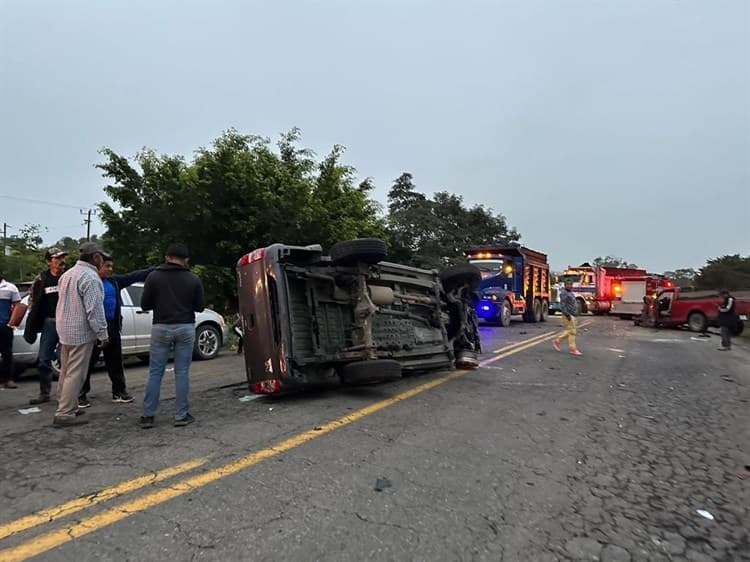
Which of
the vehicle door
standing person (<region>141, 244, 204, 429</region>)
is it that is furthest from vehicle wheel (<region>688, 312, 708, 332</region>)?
standing person (<region>141, 244, 204, 429</region>)

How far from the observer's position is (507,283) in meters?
17.9

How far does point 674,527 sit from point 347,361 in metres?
3.55

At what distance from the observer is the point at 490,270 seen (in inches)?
706

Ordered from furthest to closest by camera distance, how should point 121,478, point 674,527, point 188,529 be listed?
point 121,478 < point 674,527 < point 188,529

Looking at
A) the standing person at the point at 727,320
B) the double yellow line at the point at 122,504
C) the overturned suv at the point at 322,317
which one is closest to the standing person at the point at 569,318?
the standing person at the point at 727,320

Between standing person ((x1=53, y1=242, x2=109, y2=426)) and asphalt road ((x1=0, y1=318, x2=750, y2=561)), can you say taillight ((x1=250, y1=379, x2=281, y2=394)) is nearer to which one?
asphalt road ((x1=0, y1=318, x2=750, y2=561))

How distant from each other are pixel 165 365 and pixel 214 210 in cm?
1243

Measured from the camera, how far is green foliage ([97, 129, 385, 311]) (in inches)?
628

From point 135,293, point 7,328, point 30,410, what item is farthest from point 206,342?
point 30,410

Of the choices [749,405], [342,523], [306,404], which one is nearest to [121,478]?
[342,523]

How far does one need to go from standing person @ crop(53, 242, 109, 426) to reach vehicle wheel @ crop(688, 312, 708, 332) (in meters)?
18.6

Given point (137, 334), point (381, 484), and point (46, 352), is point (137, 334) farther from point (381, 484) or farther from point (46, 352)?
point (381, 484)

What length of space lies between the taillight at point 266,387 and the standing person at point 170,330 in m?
0.90

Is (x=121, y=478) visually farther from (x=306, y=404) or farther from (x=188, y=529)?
(x=306, y=404)
